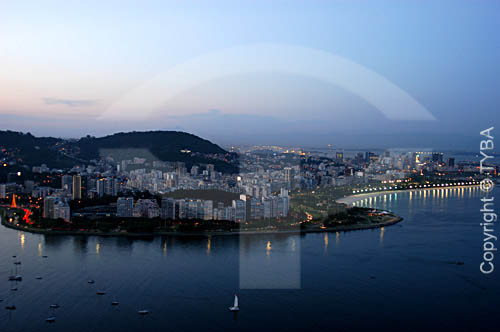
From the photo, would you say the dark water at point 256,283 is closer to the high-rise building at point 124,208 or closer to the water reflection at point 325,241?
the water reflection at point 325,241

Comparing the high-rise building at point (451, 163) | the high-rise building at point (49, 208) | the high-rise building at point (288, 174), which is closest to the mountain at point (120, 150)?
the high-rise building at point (288, 174)

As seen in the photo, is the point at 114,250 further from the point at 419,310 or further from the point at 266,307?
the point at 419,310

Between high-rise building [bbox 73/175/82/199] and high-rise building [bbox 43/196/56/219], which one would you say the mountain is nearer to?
high-rise building [bbox 73/175/82/199]

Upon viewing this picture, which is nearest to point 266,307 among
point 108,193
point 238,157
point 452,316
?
point 452,316

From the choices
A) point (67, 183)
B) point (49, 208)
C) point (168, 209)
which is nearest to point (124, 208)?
point (168, 209)

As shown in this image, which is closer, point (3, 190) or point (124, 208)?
point (124, 208)

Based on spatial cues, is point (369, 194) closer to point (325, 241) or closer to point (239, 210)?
point (239, 210)

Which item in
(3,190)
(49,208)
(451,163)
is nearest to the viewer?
(49,208)
